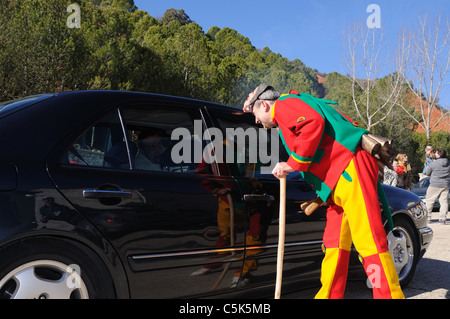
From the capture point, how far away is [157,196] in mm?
2363

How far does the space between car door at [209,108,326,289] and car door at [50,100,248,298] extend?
5.1 inches

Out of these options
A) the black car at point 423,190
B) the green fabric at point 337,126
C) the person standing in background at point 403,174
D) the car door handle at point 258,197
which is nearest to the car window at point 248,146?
the car door handle at point 258,197

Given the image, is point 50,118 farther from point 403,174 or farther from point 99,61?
point 99,61

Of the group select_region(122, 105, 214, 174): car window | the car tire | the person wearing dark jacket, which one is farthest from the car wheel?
the person wearing dark jacket

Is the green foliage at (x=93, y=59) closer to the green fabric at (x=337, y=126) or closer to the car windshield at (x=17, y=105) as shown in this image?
the car windshield at (x=17, y=105)

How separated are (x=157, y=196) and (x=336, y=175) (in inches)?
41.1

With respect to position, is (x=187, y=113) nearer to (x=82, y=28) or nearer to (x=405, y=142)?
(x=82, y=28)

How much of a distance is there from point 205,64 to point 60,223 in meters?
32.5

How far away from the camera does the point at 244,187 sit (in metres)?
2.78

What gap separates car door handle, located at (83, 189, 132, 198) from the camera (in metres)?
2.13

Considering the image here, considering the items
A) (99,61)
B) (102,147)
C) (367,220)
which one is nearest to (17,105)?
(102,147)

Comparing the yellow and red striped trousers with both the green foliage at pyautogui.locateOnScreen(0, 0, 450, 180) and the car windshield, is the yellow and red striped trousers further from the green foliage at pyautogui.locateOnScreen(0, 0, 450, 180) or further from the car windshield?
the green foliage at pyautogui.locateOnScreen(0, 0, 450, 180)

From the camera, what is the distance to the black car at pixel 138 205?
199 cm
